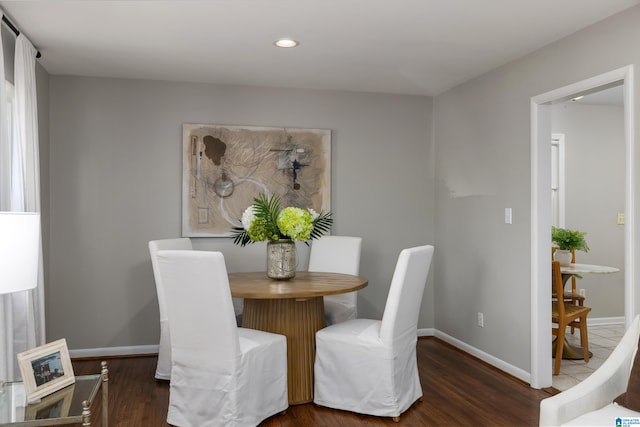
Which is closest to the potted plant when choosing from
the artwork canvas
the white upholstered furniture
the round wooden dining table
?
the artwork canvas

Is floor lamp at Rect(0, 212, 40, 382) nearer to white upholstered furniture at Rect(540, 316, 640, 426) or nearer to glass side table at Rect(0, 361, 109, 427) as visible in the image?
glass side table at Rect(0, 361, 109, 427)

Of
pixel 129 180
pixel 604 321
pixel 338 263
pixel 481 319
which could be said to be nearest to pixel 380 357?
pixel 338 263

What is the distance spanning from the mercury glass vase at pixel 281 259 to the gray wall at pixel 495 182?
1.72 m

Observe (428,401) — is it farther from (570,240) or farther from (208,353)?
(570,240)

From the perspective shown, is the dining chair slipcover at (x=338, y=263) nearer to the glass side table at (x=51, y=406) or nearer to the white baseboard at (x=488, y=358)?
the white baseboard at (x=488, y=358)

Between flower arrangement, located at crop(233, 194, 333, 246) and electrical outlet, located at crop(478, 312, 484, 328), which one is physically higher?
flower arrangement, located at crop(233, 194, 333, 246)

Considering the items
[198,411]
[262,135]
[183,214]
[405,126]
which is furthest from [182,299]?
[405,126]

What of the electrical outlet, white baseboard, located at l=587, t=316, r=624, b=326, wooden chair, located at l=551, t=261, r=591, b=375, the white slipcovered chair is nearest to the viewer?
the white slipcovered chair

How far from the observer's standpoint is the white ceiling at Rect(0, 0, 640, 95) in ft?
9.69

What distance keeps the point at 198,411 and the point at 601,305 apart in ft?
16.2

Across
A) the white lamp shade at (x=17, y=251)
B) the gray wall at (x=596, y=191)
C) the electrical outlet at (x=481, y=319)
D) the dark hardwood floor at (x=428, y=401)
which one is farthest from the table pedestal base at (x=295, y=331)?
the gray wall at (x=596, y=191)

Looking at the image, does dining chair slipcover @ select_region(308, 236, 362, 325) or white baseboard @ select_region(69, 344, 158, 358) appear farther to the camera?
white baseboard @ select_region(69, 344, 158, 358)

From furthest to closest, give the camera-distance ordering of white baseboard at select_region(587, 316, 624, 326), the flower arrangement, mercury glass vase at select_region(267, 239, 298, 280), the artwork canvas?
white baseboard at select_region(587, 316, 624, 326) < the artwork canvas < mercury glass vase at select_region(267, 239, 298, 280) < the flower arrangement

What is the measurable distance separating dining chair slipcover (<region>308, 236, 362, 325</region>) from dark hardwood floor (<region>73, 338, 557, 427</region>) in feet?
2.54
